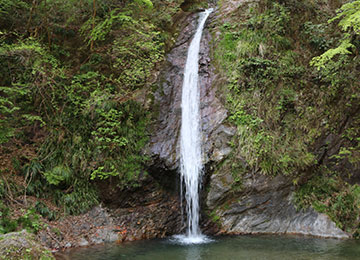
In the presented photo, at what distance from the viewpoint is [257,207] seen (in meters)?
7.75

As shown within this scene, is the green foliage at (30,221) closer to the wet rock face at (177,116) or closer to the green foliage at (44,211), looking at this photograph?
the green foliage at (44,211)

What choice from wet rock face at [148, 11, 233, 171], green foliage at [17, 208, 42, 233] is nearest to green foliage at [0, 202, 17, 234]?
green foliage at [17, 208, 42, 233]

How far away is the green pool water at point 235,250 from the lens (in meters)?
5.51

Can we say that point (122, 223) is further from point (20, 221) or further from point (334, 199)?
point (334, 199)

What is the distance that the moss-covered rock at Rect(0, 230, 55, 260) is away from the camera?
11.8 feet

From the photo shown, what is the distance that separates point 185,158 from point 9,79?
20.0 feet

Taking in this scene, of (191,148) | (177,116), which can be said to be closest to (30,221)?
(191,148)

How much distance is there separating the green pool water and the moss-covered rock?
174 centimetres

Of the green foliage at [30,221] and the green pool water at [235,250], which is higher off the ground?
the green foliage at [30,221]

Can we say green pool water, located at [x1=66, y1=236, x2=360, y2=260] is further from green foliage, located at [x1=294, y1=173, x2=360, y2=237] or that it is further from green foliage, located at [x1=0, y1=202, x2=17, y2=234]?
green foliage, located at [x1=0, y1=202, x2=17, y2=234]

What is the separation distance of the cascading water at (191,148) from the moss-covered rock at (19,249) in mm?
3832

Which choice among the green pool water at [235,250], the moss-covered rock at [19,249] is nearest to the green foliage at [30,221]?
the green pool water at [235,250]

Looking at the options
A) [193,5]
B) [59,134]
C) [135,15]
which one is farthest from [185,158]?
[193,5]

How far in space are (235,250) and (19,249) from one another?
4232 millimetres
